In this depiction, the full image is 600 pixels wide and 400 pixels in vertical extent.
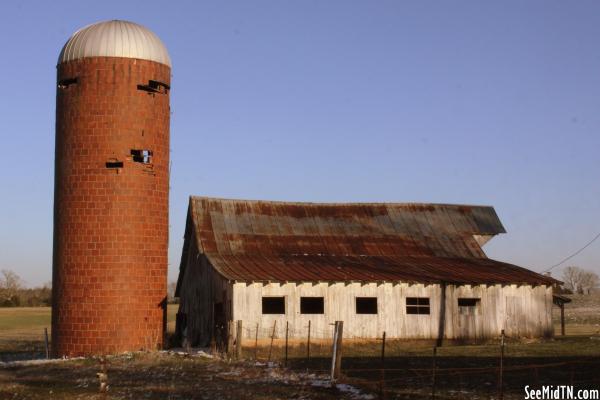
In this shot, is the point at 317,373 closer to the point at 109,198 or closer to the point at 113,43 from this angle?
the point at 109,198

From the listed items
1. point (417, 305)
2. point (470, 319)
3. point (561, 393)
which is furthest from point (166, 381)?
point (470, 319)

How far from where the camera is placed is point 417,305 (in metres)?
31.1

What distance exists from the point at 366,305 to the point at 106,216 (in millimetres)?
10161

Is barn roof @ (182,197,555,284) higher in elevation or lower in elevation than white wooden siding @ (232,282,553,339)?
higher

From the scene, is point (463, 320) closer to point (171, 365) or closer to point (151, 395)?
point (171, 365)

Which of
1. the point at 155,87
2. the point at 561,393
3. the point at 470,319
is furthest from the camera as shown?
the point at 470,319

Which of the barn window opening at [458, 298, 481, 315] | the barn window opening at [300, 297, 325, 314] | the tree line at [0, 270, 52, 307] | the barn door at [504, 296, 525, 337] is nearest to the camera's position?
the barn window opening at [300, 297, 325, 314]

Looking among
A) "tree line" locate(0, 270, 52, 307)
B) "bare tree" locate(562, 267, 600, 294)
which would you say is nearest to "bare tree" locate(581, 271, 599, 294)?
"bare tree" locate(562, 267, 600, 294)

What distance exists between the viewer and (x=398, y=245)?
3581cm

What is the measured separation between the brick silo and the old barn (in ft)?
9.99

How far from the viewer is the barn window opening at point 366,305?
30897 mm

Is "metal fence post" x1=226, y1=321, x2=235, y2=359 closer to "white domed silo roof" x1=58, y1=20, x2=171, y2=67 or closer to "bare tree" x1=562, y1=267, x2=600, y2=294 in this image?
"white domed silo roof" x1=58, y1=20, x2=171, y2=67

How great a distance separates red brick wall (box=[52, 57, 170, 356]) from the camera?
28.2 m

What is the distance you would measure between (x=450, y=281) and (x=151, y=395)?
1595cm
